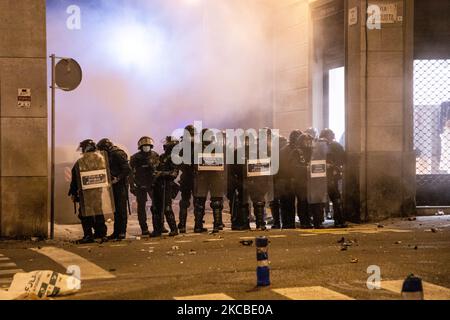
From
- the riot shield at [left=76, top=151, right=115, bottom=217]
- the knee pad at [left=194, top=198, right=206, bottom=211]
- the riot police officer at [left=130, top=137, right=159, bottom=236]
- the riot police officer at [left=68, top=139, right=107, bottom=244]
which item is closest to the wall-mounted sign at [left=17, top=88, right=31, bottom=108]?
the riot police officer at [left=68, top=139, right=107, bottom=244]

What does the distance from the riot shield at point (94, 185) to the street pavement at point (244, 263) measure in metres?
0.67

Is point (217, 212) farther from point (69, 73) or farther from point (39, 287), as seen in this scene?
point (39, 287)

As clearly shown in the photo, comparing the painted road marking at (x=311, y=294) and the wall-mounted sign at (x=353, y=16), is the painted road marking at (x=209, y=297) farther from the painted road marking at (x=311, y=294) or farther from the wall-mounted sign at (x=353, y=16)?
the wall-mounted sign at (x=353, y=16)

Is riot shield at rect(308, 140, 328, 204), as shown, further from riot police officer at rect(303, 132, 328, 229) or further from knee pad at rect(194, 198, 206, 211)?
knee pad at rect(194, 198, 206, 211)

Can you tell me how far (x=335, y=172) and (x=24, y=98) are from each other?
18.5ft

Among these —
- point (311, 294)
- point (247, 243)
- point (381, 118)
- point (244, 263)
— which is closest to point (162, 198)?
point (247, 243)

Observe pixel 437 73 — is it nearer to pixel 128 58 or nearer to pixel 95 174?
pixel 95 174

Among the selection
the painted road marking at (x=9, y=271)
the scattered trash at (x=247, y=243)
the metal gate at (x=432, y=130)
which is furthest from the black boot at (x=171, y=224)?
the metal gate at (x=432, y=130)

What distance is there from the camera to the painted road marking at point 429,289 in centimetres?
697

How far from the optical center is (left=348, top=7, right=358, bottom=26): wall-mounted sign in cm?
1477

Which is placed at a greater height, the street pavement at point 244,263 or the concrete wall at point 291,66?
the concrete wall at point 291,66

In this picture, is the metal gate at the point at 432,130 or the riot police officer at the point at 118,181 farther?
the metal gate at the point at 432,130

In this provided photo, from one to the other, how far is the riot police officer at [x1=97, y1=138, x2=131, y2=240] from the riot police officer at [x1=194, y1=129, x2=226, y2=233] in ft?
4.47

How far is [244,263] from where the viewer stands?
29.5ft
